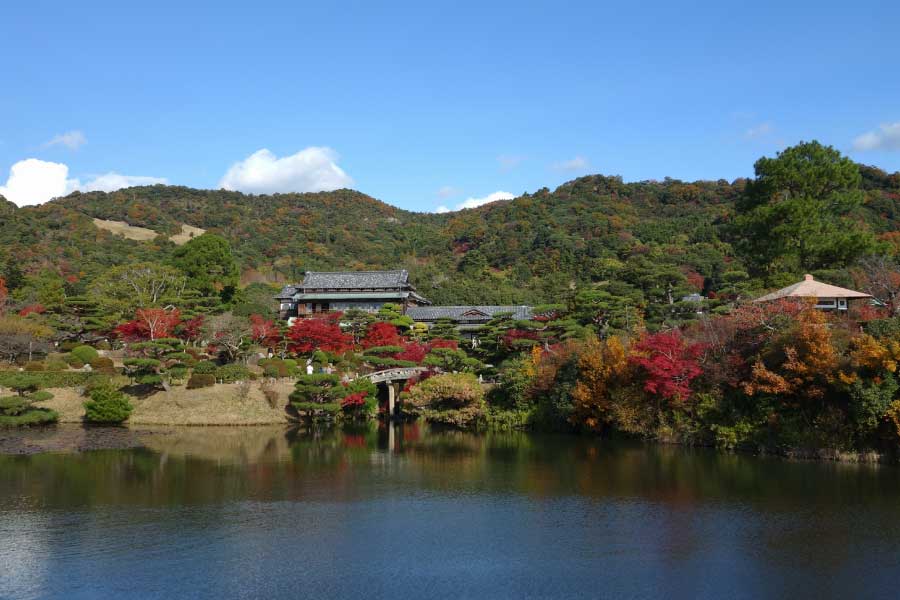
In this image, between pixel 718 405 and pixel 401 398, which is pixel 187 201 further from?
pixel 718 405

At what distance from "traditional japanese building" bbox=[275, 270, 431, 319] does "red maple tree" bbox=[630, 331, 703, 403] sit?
2466cm

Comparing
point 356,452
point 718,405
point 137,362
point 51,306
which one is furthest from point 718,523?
point 51,306

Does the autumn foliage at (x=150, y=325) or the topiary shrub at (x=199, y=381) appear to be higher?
the autumn foliage at (x=150, y=325)

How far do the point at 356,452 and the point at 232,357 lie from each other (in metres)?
14.1

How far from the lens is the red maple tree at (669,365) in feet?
88.7

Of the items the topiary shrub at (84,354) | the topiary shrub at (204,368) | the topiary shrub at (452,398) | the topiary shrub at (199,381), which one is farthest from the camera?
the topiary shrub at (84,354)

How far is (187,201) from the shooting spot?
329 ft

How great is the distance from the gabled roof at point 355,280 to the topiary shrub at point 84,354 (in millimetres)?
16031

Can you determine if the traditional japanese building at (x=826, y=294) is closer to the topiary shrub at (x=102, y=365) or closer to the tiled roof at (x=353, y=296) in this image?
the tiled roof at (x=353, y=296)

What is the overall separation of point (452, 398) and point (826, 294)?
17902 millimetres

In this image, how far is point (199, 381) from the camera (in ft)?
117

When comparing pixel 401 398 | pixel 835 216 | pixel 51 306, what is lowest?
pixel 401 398

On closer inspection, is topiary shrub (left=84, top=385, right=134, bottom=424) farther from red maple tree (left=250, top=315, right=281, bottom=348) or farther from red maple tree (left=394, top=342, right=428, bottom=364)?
red maple tree (left=394, top=342, right=428, bottom=364)

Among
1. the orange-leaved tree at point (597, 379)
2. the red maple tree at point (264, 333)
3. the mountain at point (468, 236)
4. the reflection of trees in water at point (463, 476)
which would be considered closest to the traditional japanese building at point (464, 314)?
the mountain at point (468, 236)
